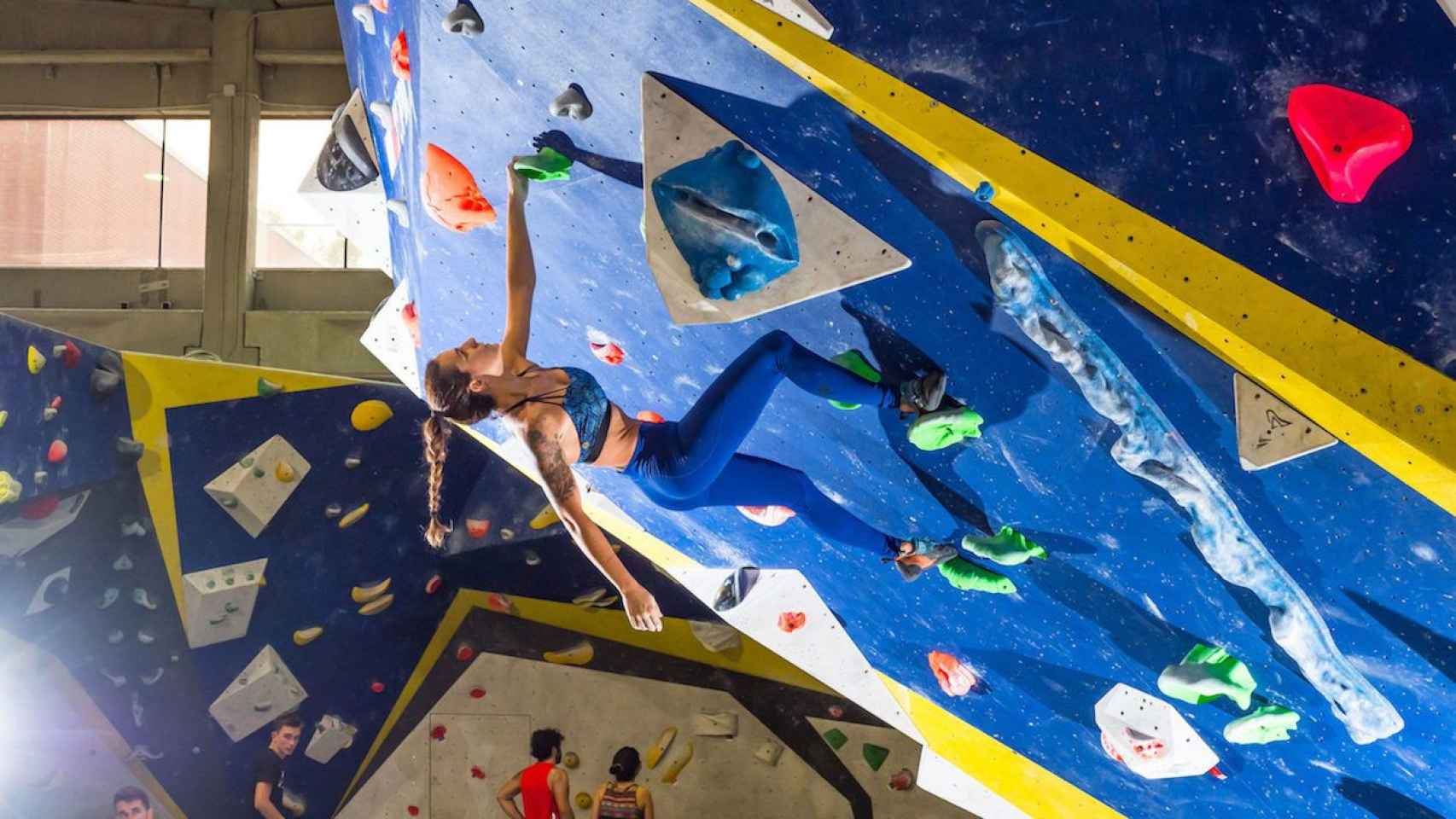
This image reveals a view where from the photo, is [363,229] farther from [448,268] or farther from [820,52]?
[820,52]

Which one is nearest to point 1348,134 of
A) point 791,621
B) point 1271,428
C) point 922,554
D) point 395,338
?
point 1271,428

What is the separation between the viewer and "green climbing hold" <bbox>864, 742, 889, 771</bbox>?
4.77m

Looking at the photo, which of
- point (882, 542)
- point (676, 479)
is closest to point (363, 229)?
point (676, 479)

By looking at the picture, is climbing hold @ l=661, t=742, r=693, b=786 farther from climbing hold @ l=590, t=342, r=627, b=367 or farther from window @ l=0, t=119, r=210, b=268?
window @ l=0, t=119, r=210, b=268

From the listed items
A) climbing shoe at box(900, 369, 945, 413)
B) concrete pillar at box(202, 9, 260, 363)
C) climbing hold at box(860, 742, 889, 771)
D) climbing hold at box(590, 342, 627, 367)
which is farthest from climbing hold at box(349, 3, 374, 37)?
concrete pillar at box(202, 9, 260, 363)

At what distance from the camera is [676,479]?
9.23 ft

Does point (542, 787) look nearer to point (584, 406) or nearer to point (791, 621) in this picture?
point (791, 621)

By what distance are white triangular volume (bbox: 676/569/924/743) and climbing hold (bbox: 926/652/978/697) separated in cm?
28

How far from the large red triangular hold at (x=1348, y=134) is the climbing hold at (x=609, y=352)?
1.61 meters

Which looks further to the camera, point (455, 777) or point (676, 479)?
point (455, 777)

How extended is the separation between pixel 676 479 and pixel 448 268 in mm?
831

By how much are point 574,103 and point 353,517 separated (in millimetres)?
2242

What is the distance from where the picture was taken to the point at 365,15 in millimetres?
3025

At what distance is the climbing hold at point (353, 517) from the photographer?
4262 millimetres
